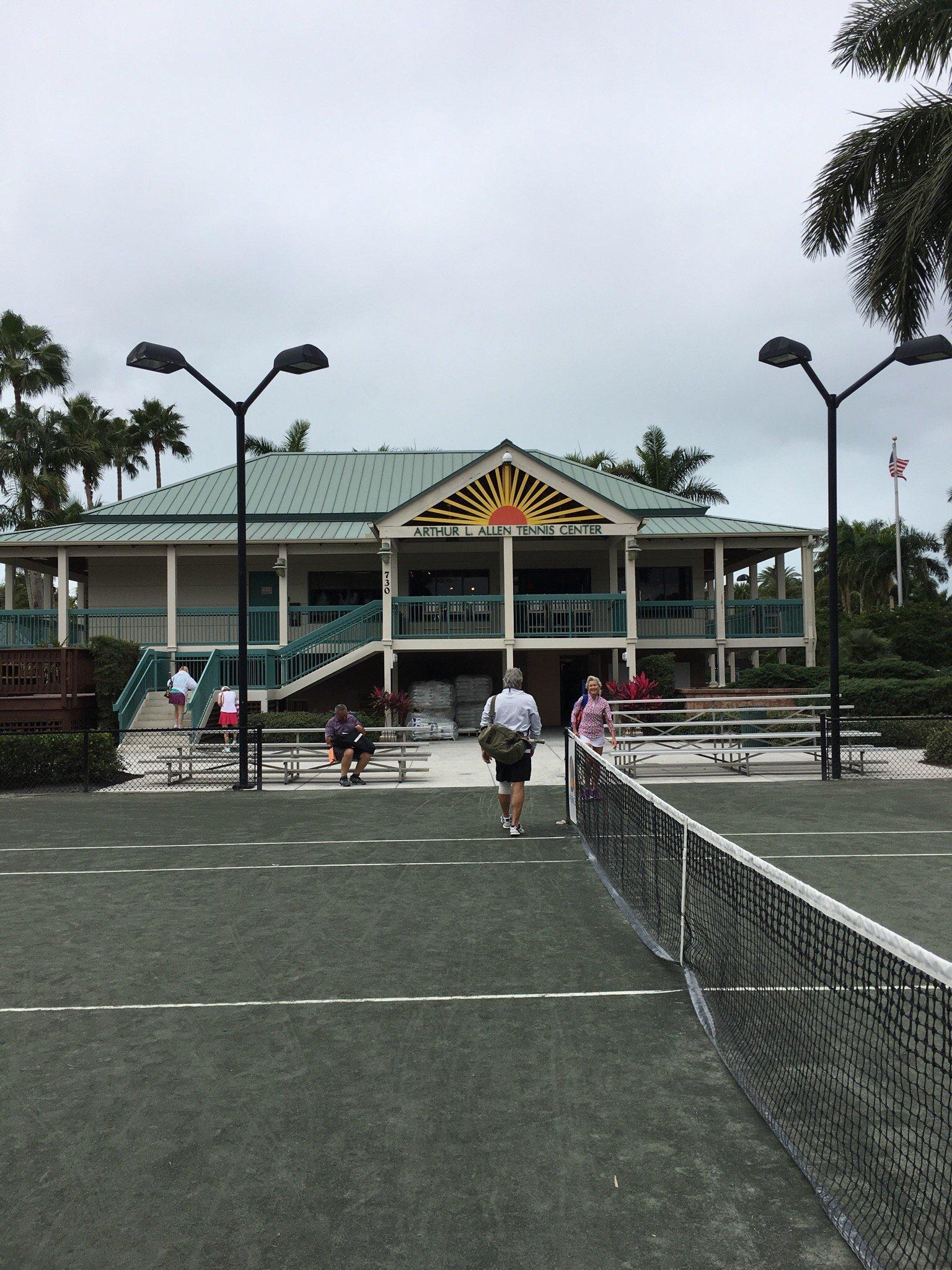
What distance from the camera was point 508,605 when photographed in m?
25.2

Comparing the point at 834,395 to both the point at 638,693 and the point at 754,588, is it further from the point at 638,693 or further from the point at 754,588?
the point at 754,588

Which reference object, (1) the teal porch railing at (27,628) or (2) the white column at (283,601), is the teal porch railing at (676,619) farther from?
(1) the teal porch railing at (27,628)

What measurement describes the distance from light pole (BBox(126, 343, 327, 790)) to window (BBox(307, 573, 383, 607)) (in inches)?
543

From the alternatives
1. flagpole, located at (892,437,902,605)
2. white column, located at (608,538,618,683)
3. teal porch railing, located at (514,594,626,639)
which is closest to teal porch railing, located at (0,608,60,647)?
teal porch railing, located at (514,594,626,639)

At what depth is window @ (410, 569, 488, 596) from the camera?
29938 mm

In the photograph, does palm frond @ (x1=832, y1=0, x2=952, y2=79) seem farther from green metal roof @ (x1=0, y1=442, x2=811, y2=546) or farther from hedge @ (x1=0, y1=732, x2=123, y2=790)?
hedge @ (x1=0, y1=732, x2=123, y2=790)

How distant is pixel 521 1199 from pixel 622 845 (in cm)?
554

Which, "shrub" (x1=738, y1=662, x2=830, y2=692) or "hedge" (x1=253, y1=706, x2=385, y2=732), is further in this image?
"shrub" (x1=738, y1=662, x2=830, y2=692)

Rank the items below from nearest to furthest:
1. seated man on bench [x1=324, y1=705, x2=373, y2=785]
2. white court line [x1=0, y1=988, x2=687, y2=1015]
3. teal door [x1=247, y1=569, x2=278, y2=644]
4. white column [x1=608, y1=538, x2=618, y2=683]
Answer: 1. white court line [x1=0, y1=988, x2=687, y2=1015]
2. seated man on bench [x1=324, y1=705, x2=373, y2=785]
3. white column [x1=608, y1=538, x2=618, y2=683]
4. teal door [x1=247, y1=569, x2=278, y2=644]

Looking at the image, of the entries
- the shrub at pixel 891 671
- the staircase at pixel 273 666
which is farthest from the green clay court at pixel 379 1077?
the shrub at pixel 891 671

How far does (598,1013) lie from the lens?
541 cm

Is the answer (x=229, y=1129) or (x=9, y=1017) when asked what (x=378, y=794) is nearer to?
(x=9, y=1017)

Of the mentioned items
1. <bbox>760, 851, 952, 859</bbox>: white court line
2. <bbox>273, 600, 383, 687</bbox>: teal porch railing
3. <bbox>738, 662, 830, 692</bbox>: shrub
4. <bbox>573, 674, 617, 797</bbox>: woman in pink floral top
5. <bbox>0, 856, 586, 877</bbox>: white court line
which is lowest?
<bbox>0, 856, 586, 877</bbox>: white court line

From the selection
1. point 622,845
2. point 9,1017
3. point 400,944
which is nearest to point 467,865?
point 622,845
